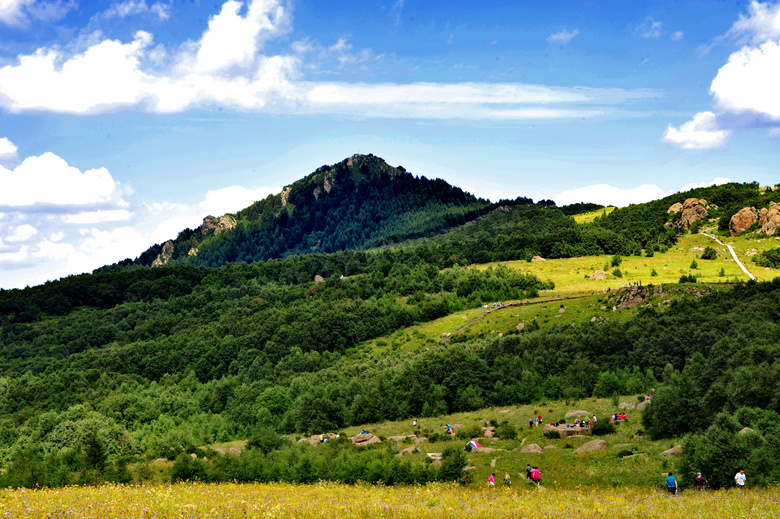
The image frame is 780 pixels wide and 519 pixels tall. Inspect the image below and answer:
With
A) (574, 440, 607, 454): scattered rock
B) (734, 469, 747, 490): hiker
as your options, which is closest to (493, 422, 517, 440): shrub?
(574, 440, 607, 454): scattered rock

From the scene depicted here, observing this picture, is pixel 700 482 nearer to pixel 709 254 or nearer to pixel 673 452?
pixel 673 452

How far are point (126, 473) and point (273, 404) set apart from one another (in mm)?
59508

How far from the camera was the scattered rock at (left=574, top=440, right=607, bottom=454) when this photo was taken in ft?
181

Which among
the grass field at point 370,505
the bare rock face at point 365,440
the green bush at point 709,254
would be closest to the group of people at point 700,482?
the grass field at point 370,505

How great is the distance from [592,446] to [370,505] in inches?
1435

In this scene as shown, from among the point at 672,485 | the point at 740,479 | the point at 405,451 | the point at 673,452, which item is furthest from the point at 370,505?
the point at 405,451

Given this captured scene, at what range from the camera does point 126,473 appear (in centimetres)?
5019

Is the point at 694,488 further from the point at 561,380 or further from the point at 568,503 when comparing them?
the point at 561,380

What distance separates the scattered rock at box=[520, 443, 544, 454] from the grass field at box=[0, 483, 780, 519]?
90.8 ft

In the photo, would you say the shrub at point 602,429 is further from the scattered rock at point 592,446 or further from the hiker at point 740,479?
the hiker at point 740,479

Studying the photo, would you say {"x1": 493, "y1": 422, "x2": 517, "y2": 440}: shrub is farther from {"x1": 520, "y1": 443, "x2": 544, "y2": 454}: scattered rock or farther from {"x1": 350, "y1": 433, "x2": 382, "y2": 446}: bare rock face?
{"x1": 350, "y1": 433, "x2": 382, "y2": 446}: bare rock face

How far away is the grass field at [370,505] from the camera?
22516 mm

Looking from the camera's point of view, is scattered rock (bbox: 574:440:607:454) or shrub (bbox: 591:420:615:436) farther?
shrub (bbox: 591:420:615:436)

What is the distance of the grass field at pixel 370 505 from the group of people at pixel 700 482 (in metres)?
1.57
